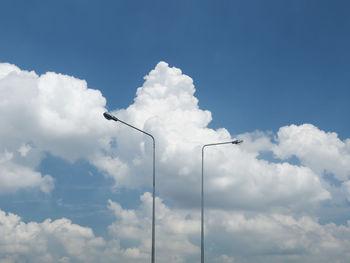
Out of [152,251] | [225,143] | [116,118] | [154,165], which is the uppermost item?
[225,143]

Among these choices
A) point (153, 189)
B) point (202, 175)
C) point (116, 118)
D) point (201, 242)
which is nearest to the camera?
point (116, 118)

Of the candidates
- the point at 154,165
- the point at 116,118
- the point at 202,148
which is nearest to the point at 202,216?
the point at 202,148

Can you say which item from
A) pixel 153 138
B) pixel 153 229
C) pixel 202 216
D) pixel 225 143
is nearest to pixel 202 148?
pixel 225 143

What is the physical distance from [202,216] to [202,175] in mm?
4415

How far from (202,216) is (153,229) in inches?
451

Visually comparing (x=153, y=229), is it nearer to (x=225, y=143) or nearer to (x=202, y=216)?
(x=202, y=216)

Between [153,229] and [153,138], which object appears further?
[153,138]

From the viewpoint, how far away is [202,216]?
42219 mm

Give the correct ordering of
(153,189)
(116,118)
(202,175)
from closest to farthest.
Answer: (116,118), (153,189), (202,175)

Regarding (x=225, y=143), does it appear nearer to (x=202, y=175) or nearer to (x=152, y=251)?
(x=202, y=175)

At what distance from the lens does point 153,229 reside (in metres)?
31.7

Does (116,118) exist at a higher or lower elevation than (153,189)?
higher

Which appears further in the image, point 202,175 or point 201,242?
point 202,175

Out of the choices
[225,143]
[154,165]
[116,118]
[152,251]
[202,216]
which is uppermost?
[225,143]
